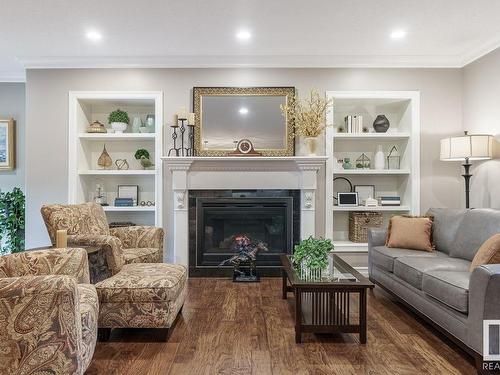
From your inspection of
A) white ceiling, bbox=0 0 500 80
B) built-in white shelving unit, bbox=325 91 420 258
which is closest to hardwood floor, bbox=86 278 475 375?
built-in white shelving unit, bbox=325 91 420 258

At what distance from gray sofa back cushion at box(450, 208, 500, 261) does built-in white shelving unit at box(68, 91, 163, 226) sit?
331 cm

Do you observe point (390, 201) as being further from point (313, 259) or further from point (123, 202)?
point (123, 202)

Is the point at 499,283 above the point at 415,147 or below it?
below

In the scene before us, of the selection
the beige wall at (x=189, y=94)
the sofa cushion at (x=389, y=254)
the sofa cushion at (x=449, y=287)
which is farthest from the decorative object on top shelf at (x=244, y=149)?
the sofa cushion at (x=449, y=287)

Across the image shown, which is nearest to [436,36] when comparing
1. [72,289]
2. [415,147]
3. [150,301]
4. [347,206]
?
[415,147]

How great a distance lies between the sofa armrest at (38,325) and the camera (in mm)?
1654

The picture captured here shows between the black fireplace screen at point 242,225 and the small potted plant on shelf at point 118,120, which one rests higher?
the small potted plant on shelf at point 118,120

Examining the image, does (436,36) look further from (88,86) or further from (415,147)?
(88,86)

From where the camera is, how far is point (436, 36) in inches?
150

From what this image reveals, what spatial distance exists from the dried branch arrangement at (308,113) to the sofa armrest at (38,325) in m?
3.22

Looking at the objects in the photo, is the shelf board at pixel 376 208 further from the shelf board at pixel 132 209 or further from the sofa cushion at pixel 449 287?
the shelf board at pixel 132 209

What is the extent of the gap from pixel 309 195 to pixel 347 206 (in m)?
0.53

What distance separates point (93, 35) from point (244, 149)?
2.06 metres

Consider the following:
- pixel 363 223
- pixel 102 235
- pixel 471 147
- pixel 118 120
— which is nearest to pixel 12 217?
pixel 118 120
